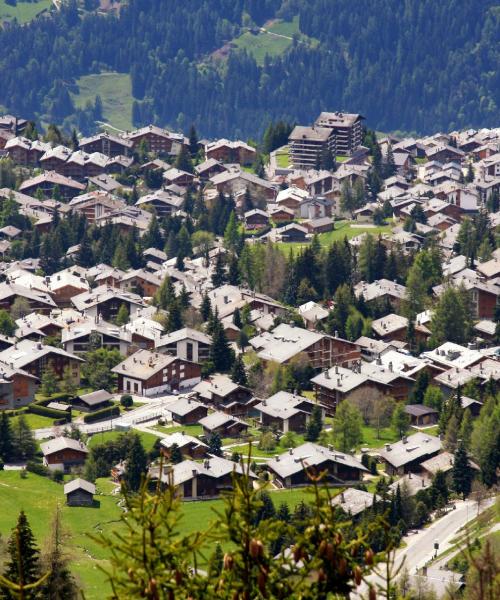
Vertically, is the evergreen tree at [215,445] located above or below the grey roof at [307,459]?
below

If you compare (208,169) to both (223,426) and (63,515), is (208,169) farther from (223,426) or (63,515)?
(63,515)

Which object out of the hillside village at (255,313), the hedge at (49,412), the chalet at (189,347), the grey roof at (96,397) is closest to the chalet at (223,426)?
the hillside village at (255,313)

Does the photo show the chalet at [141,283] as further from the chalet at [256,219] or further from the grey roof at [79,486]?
the grey roof at [79,486]


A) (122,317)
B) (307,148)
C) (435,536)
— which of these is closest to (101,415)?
(122,317)

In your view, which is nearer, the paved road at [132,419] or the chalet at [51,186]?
the paved road at [132,419]

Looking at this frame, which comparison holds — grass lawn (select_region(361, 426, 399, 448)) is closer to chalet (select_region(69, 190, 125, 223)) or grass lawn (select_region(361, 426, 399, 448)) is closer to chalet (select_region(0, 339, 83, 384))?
chalet (select_region(0, 339, 83, 384))
